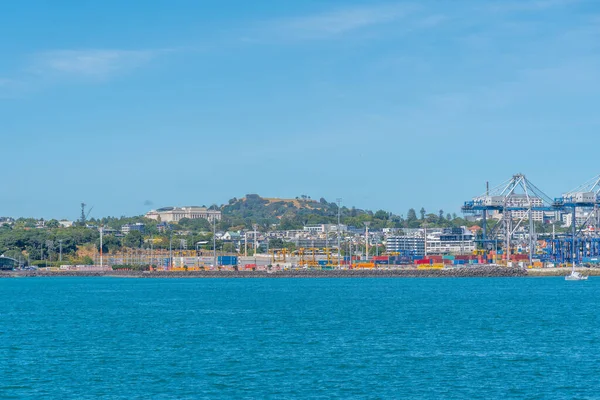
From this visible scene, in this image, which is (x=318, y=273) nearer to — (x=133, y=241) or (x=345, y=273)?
(x=345, y=273)

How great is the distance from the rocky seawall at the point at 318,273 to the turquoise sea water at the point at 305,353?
6373 centimetres

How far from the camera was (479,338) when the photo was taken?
3444cm

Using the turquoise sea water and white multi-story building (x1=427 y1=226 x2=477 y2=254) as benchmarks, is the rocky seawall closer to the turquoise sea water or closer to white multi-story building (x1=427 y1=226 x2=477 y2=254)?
white multi-story building (x1=427 y1=226 x2=477 y2=254)

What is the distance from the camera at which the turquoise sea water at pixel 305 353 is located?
23766 millimetres

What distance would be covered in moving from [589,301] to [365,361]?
116 ft

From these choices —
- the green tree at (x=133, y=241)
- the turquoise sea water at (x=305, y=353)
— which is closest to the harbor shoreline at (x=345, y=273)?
the green tree at (x=133, y=241)

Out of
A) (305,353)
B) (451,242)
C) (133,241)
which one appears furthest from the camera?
(451,242)

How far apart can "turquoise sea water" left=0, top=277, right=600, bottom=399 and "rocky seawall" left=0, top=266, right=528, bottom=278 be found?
63.7 m

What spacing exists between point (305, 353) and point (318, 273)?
314ft

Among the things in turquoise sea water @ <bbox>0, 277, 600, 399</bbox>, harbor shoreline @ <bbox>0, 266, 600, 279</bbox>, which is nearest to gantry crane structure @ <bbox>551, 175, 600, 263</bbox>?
harbor shoreline @ <bbox>0, 266, 600, 279</bbox>

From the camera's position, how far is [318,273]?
125875 mm

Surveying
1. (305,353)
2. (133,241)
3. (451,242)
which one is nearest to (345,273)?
(133,241)

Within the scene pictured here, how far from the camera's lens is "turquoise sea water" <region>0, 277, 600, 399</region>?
78.0ft

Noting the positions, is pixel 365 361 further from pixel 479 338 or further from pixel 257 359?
pixel 479 338
